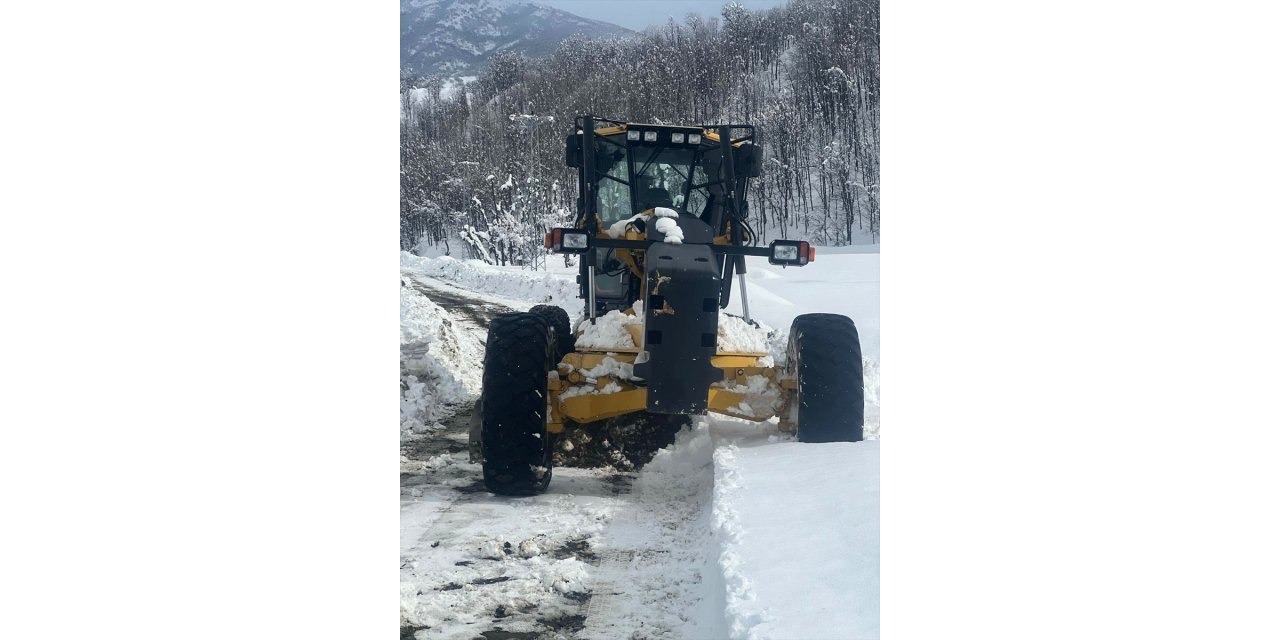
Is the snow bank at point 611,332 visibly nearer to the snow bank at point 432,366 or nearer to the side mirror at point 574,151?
the side mirror at point 574,151

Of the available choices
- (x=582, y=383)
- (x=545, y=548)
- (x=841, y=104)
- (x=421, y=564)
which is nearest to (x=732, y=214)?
(x=582, y=383)

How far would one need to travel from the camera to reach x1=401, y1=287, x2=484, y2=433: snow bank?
7.42 meters

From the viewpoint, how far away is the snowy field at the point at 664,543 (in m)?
3.26

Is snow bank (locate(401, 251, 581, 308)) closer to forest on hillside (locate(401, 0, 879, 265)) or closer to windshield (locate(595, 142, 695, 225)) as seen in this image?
forest on hillside (locate(401, 0, 879, 265))

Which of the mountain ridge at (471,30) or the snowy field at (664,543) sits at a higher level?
the mountain ridge at (471,30)

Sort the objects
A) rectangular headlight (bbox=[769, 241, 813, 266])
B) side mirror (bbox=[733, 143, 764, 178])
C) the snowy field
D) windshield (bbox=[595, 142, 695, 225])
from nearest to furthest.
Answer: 1. the snowy field
2. rectangular headlight (bbox=[769, 241, 813, 266])
3. side mirror (bbox=[733, 143, 764, 178])
4. windshield (bbox=[595, 142, 695, 225])

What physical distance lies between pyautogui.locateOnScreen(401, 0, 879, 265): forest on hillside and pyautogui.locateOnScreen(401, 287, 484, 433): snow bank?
89 centimetres

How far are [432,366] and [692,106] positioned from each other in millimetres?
6327

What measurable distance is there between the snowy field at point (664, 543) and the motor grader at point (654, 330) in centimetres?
27

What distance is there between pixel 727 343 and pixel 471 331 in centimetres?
634

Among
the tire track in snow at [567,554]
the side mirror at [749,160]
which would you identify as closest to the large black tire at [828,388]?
the tire track in snow at [567,554]

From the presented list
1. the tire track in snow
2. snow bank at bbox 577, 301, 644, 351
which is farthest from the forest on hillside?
the tire track in snow

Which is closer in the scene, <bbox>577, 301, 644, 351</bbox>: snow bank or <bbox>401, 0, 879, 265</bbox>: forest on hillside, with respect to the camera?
<bbox>577, 301, 644, 351</bbox>: snow bank

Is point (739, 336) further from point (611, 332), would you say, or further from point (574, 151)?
point (574, 151)
